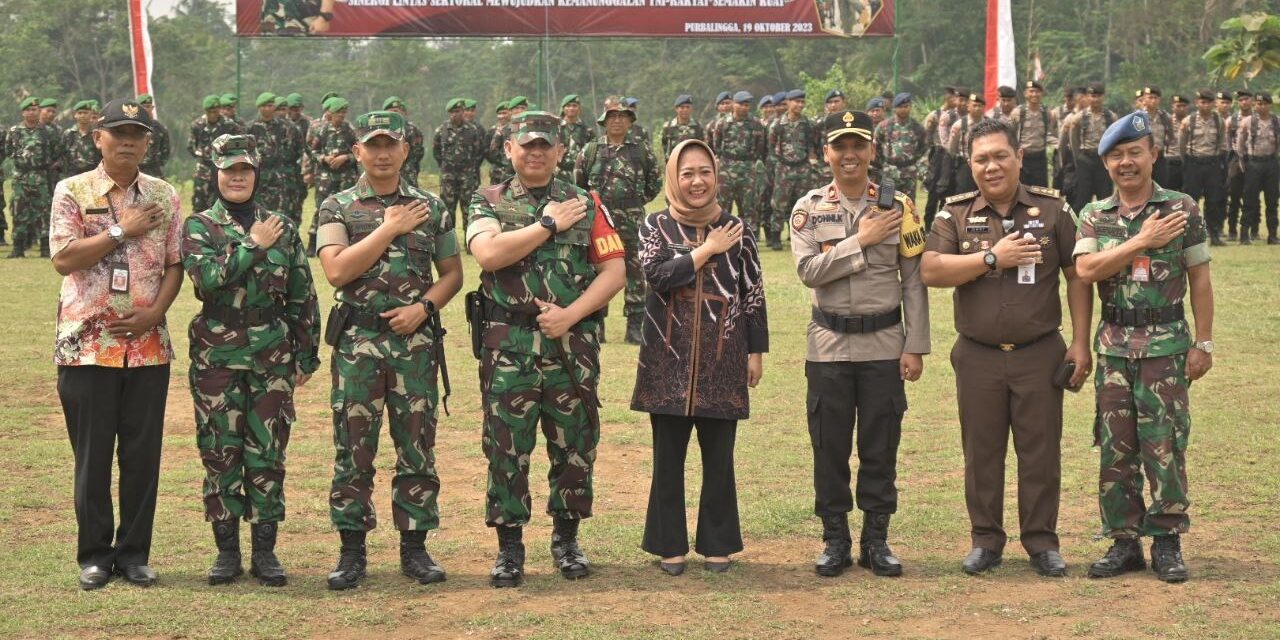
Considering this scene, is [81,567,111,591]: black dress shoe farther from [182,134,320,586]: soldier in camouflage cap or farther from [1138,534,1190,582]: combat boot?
[1138,534,1190,582]: combat boot

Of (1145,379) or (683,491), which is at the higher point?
(1145,379)

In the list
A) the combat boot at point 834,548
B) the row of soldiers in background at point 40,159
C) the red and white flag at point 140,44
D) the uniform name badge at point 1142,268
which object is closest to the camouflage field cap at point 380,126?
the combat boot at point 834,548

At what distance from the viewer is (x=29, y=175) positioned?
67.8ft

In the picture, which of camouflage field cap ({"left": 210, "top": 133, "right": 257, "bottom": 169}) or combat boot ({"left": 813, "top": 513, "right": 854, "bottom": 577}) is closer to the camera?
camouflage field cap ({"left": 210, "top": 133, "right": 257, "bottom": 169})

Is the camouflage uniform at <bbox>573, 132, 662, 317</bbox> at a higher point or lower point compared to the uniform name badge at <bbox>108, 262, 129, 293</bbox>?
higher

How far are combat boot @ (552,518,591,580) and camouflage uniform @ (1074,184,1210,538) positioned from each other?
2164 millimetres

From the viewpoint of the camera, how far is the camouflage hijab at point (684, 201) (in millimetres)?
6340

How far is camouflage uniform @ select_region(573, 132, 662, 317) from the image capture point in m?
12.5

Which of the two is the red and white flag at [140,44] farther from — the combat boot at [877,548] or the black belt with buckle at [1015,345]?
the black belt with buckle at [1015,345]

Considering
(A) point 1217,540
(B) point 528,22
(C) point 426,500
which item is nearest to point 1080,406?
(A) point 1217,540

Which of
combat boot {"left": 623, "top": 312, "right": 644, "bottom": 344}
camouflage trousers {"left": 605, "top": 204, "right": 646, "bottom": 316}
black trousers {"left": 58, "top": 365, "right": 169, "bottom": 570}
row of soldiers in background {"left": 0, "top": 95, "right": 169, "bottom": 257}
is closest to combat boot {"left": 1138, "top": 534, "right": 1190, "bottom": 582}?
black trousers {"left": 58, "top": 365, "right": 169, "bottom": 570}

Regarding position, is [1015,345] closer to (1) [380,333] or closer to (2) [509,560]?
(2) [509,560]

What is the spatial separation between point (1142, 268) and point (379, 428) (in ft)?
10.3

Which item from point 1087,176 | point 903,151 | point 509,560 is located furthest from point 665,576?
point 903,151
